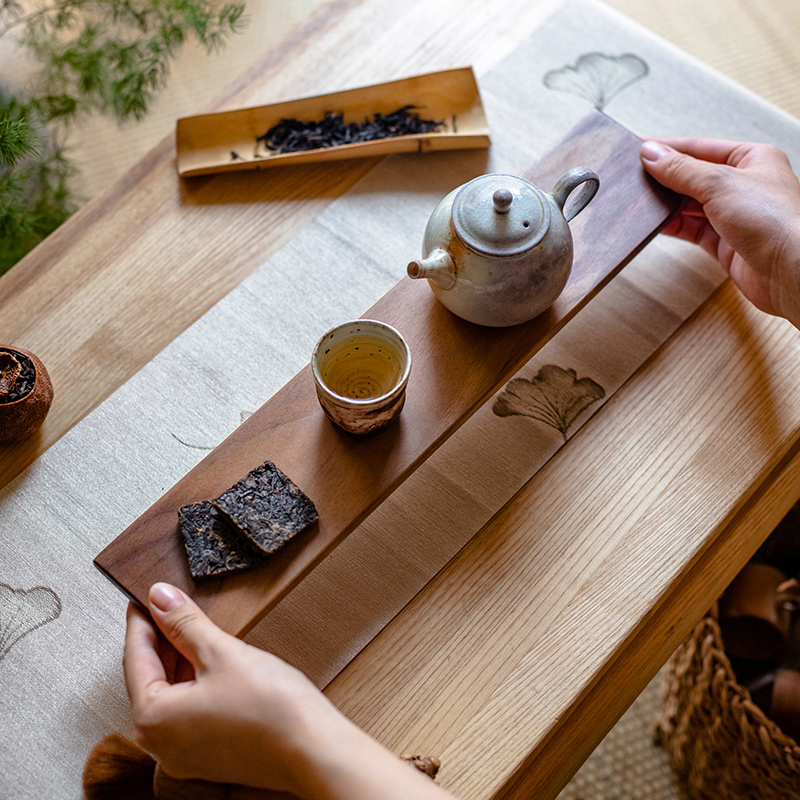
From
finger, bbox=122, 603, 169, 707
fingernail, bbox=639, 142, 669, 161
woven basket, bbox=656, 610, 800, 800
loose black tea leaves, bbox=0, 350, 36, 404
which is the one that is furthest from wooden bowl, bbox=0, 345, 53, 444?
woven basket, bbox=656, 610, 800, 800

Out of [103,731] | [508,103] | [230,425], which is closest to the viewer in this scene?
[103,731]

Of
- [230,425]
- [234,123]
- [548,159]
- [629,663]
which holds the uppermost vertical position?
[234,123]

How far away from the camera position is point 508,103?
48.6 inches

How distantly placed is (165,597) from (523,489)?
466mm

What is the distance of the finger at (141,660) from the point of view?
72 cm

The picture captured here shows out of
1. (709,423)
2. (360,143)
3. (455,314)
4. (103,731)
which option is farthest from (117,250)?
(709,423)

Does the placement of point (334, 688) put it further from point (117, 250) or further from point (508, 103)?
point (508, 103)

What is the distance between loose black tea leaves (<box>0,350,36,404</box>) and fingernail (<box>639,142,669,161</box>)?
851 millimetres

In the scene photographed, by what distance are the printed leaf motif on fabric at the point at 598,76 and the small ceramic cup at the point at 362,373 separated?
2.32 feet

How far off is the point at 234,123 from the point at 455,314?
551 millimetres

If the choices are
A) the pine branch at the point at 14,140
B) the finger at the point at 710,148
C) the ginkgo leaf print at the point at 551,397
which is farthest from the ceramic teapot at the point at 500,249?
the pine branch at the point at 14,140

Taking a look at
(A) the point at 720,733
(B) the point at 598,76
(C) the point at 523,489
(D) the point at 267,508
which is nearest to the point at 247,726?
(D) the point at 267,508

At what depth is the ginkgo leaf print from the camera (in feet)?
3.28

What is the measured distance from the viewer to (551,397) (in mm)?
1010
